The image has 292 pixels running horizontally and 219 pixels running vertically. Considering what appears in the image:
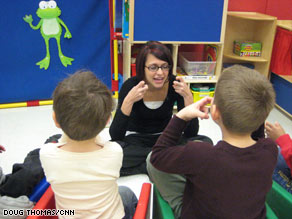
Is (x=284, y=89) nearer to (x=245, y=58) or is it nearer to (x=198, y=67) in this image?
(x=245, y=58)

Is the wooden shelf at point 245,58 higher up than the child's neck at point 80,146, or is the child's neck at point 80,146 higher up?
the child's neck at point 80,146

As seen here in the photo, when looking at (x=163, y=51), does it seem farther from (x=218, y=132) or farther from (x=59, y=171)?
(x=218, y=132)

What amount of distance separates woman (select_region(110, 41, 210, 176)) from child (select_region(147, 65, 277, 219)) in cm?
72

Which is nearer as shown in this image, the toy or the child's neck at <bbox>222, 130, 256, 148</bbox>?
the child's neck at <bbox>222, 130, 256, 148</bbox>

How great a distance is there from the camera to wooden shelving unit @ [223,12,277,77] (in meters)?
3.06

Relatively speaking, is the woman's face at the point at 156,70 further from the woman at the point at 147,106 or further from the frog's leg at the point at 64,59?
the frog's leg at the point at 64,59

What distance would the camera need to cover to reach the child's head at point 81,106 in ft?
2.78

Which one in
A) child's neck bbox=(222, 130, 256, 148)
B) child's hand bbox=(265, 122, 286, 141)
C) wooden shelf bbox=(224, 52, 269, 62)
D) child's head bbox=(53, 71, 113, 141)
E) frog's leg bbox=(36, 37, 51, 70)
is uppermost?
child's head bbox=(53, 71, 113, 141)

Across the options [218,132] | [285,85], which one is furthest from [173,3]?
[285,85]

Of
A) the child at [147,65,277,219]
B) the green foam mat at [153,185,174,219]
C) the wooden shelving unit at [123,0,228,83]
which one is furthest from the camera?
the wooden shelving unit at [123,0,228,83]

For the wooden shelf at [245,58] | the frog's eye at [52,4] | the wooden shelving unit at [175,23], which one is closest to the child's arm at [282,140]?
the wooden shelving unit at [175,23]

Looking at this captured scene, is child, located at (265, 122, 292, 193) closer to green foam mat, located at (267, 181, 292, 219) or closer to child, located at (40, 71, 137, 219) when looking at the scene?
green foam mat, located at (267, 181, 292, 219)

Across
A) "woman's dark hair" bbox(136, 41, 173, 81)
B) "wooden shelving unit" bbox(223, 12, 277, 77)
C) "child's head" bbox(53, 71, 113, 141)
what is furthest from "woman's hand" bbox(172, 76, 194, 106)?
"wooden shelving unit" bbox(223, 12, 277, 77)

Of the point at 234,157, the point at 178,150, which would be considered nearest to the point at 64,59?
the point at 178,150
